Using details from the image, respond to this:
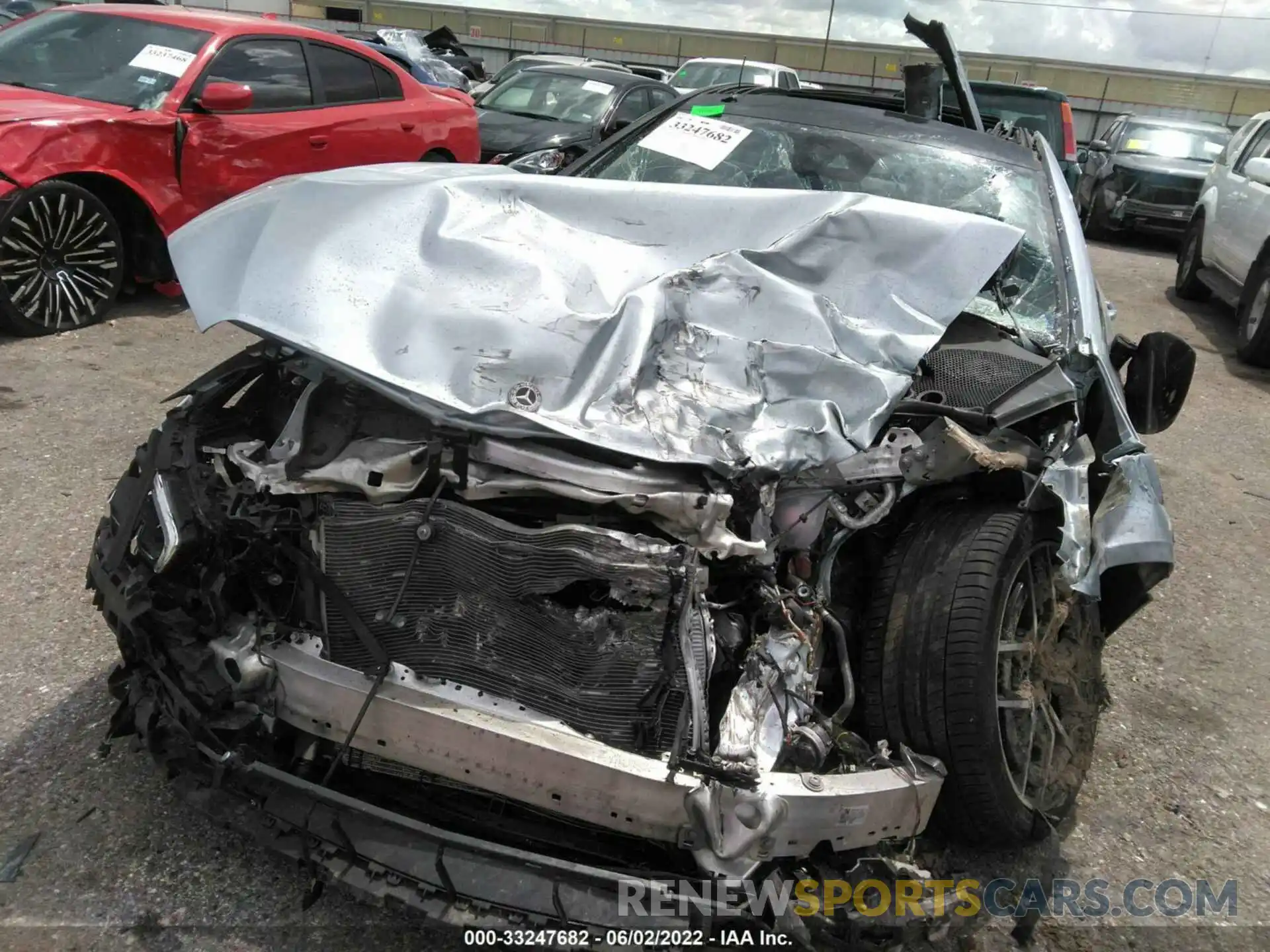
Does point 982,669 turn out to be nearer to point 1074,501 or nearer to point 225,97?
point 1074,501

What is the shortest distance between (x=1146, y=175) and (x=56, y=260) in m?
12.1

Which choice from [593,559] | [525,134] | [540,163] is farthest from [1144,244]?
[593,559]

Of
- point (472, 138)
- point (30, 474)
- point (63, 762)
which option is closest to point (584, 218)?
point (63, 762)

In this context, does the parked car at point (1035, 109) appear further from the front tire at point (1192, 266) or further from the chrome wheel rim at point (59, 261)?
the chrome wheel rim at point (59, 261)

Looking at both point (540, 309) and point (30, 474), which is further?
point (30, 474)

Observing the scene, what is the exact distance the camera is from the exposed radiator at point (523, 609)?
1.85 metres

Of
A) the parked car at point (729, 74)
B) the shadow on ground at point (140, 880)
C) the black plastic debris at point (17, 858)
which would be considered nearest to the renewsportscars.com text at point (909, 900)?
the shadow on ground at point (140, 880)

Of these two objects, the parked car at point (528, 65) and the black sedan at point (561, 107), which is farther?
the parked car at point (528, 65)

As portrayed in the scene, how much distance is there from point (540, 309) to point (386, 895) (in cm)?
134

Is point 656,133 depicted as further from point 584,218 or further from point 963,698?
point 963,698

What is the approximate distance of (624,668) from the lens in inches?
74.6

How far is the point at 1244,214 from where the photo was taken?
25.9ft

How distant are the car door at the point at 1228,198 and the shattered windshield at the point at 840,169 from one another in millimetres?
6006

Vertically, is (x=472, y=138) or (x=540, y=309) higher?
(x=540, y=309)
